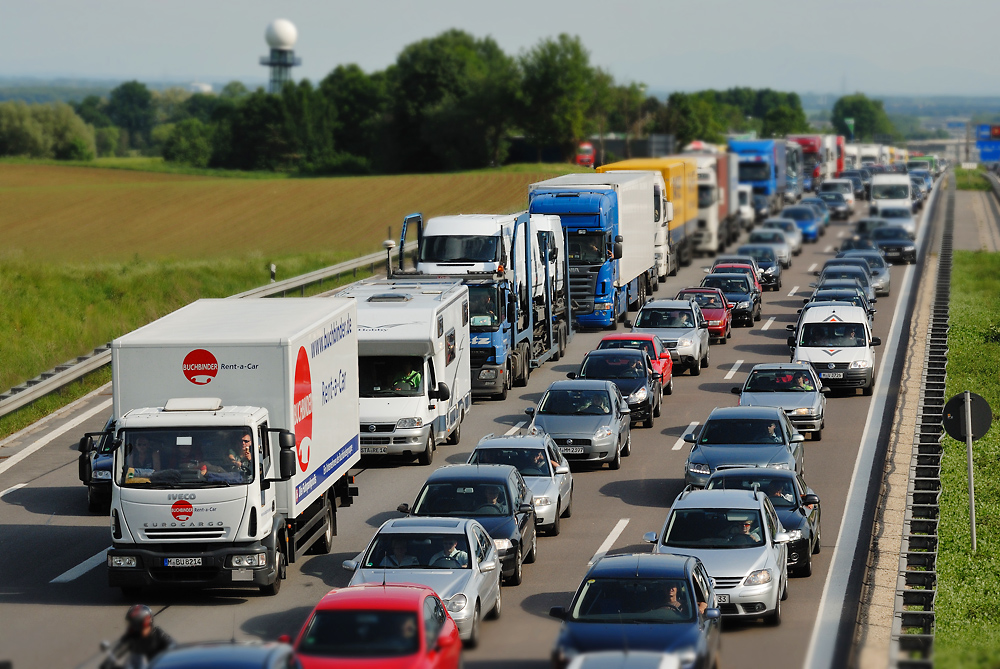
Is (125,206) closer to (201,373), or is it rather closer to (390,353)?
(390,353)

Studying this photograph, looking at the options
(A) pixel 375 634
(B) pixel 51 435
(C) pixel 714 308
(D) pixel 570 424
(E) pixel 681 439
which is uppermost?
(A) pixel 375 634

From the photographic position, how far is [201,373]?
55.6 feet

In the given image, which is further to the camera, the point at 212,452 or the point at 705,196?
the point at 705,196

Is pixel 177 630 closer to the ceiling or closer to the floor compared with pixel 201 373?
closer to the floor

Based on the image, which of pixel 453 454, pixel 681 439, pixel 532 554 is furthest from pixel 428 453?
pixel 532 554

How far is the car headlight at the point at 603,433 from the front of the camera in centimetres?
2495

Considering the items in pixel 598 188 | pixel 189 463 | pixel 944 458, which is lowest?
pixel 944 458

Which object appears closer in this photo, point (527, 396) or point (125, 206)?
point (527, 396)

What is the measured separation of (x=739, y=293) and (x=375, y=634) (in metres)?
33.0

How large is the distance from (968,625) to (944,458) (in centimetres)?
983

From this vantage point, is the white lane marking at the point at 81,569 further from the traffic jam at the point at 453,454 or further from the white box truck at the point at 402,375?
the white box truck at the point at 402,375

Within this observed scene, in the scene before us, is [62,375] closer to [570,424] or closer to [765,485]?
[570,424]

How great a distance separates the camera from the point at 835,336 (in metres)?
33.0

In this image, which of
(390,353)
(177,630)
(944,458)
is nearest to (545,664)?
(177,630)
